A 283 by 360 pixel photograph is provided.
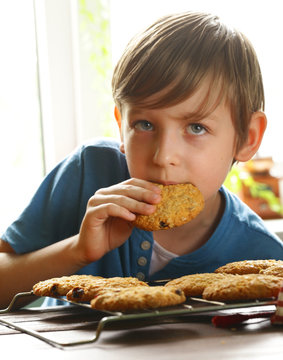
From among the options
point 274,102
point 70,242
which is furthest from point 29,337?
point 274,102

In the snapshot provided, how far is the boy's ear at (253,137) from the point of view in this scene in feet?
4.92

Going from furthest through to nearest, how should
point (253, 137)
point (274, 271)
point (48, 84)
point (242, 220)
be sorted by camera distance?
point (48, 84)
point (242, 220)
point (253, 137)
point (274, 271)

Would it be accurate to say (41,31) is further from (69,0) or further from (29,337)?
(29,337)

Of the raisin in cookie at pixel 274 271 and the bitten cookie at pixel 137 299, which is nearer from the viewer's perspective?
the bitten cookie at pixel 137 299

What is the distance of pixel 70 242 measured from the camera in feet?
4.51

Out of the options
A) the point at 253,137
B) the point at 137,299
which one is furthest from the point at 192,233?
the point at 137,299

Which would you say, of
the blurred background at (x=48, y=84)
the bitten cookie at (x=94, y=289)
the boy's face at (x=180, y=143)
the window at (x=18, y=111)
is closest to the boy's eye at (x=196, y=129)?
the boy's face at (x=180, y=143)

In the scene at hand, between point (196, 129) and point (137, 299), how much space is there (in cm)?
61

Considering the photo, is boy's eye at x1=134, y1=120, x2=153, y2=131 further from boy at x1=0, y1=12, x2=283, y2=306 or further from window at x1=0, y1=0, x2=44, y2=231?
window at x1=0, y1=0, x2=44, y2=231

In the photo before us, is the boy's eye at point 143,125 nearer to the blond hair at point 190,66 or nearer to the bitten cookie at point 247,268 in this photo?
the blond hair at point 190,66

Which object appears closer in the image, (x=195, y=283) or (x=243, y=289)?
(x=243, y=289)

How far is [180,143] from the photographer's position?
1283 millimetres

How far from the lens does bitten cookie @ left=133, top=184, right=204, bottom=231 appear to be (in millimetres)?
1210

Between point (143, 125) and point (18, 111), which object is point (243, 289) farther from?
point (18, 111)
